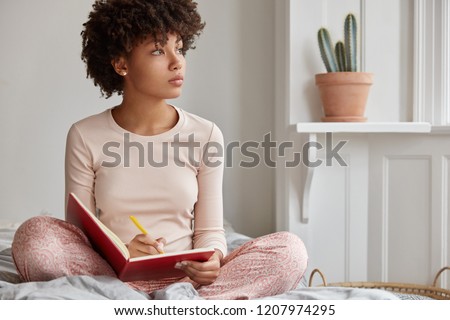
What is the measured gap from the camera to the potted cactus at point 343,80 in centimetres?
Answer: 214

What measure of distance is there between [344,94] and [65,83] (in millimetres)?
1156

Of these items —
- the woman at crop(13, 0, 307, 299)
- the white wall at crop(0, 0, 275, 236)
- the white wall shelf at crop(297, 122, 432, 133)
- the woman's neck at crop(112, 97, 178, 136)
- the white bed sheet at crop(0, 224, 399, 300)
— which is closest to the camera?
the white bed sheet at crop(0, 224, 399, 300)

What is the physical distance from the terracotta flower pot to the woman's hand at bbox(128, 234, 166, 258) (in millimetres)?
1049

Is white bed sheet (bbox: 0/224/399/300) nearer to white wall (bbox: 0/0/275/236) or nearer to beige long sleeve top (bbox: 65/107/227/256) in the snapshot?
beige long sleeve top (bbox: 65/107/227/256)

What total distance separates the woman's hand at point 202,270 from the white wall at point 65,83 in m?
1.41

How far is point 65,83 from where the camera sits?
8.81 ft

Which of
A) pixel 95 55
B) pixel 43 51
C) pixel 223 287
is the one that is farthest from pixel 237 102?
pixel 223 287

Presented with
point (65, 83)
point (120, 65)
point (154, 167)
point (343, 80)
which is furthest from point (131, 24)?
point (65, 83)

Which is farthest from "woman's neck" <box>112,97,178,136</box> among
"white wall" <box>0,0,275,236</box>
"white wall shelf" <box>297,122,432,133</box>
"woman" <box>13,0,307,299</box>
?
"white wall" <box>0,0,275,236</box>

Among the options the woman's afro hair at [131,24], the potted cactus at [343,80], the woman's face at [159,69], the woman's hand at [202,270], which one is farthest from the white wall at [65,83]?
the woman's hand at [202,270]

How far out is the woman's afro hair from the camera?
1433 mm

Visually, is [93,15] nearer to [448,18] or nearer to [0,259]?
[0,259]

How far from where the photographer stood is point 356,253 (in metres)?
2.33

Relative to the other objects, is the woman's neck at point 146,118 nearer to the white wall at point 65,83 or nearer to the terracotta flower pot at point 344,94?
the terracotta flower pot at point 344,94
